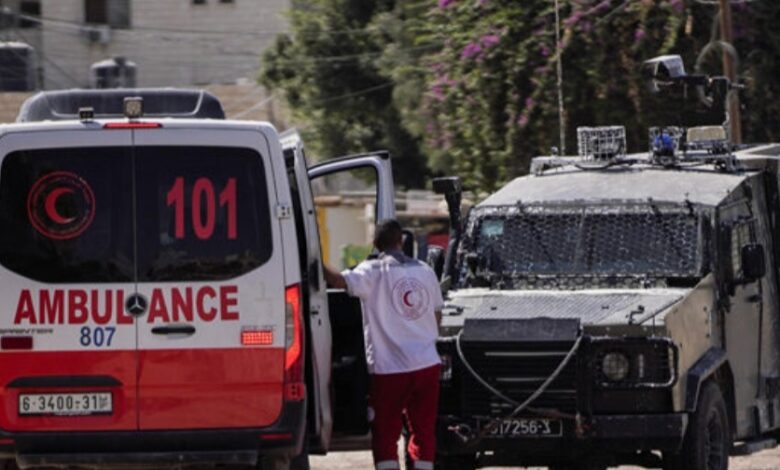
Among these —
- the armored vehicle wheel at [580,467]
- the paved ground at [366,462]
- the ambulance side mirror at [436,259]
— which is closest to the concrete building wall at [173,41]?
the paved ground at [366,462]

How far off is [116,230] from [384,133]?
34.2m

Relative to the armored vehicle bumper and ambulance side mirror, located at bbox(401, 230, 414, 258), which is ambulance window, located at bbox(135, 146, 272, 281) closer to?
ambulance side mirror, located at bbox(401, 230, 414, 258)

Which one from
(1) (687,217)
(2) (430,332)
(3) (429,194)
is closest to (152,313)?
(2) (430,332)

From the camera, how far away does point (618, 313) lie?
1247cm

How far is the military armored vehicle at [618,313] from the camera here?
483 inches

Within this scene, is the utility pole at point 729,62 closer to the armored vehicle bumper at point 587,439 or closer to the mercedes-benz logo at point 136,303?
the armored vehicle bumper at point 587,439

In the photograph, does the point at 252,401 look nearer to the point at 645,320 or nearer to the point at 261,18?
the point at 645,320

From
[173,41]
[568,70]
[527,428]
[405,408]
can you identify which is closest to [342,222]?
[173,41]

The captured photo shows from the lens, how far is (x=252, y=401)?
10.4m

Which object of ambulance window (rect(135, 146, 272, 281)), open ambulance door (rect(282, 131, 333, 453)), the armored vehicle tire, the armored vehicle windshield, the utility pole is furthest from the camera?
the utility pole

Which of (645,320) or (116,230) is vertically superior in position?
(116,230)

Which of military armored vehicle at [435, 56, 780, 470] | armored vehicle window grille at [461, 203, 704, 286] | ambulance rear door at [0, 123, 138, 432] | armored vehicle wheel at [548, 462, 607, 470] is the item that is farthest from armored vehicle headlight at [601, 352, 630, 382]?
ambulance rear door at [0, 123, 138, 432]

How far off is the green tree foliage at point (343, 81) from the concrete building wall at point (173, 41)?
13.9 meters

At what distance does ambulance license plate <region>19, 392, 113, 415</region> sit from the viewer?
10359 mm
